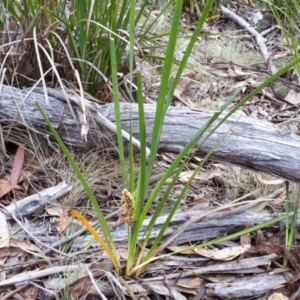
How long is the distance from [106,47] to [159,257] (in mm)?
960

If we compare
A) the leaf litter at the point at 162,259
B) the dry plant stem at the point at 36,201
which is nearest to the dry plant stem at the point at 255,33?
the leaf litter at the point at 162,259

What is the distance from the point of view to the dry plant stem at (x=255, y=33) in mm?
3111

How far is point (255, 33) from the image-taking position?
11.8 ft

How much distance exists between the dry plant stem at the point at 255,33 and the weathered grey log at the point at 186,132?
4.54 feet

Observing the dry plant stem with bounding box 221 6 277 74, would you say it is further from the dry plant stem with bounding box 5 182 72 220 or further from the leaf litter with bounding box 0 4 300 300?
the dry plant stem with bounding box 5 182 72 220

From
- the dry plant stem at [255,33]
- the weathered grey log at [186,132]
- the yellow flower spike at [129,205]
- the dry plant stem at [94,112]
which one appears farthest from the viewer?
the dry plant stem at [255,33]

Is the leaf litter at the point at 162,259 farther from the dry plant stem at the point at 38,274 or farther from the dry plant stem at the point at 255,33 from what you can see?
the dry plant stem at the point at 255,33

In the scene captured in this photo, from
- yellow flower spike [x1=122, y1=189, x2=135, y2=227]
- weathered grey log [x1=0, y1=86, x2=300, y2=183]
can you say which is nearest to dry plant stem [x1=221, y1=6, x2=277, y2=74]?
weathered grey log [x1=0, y1=86, x2=300, y2=183]

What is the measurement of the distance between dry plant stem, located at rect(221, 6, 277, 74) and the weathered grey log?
138cm

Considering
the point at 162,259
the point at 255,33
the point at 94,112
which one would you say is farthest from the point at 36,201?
the point at 255,33

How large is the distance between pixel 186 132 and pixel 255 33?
81.5 inches

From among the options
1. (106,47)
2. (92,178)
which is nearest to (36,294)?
(92,178)

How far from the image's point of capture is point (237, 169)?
6.60 feet

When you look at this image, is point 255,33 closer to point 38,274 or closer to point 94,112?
point 94,112
